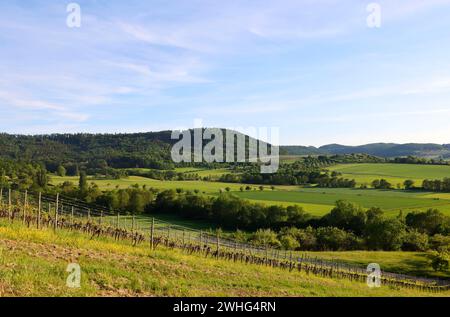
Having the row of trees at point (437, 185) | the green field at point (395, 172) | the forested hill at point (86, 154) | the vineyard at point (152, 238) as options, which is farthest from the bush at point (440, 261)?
the forested hill at point (86, 154)

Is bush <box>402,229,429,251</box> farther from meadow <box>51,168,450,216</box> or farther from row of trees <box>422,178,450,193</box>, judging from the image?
row of trees <box>422,178,450,193</box>

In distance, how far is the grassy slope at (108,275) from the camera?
34.9 ft

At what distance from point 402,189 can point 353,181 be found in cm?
1539

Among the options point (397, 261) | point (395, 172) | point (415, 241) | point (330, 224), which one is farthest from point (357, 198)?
point (395, 172)

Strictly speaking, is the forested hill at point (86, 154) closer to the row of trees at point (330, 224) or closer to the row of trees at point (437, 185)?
the row of trees at point (330, 224)

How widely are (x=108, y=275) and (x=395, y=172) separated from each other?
12909 cm

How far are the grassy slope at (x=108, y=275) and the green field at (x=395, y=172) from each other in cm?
10255

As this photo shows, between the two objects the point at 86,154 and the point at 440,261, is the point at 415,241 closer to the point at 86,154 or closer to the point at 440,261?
the point at 440,261

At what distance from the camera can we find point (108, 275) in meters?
12.7

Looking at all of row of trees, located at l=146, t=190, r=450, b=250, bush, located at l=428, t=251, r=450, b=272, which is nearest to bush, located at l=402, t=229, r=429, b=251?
row of trees, located at l=146, t=190, r=450, b=250

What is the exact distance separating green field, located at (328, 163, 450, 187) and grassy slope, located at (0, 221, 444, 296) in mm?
102552
